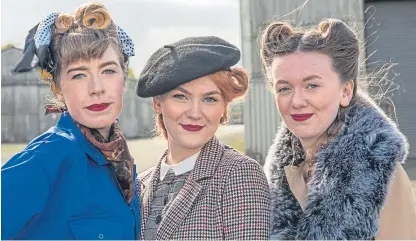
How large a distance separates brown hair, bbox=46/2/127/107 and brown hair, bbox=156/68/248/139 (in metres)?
0.39

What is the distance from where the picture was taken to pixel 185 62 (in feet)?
7.41

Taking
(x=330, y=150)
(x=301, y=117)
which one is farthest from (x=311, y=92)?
(x=330, y=150)

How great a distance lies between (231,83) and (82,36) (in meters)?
0.60

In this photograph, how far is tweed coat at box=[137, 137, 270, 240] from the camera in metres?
2.12

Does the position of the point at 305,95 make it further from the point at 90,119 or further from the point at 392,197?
the point at 90,119

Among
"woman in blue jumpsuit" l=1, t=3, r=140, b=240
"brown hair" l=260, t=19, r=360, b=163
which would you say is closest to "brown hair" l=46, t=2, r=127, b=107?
"woman in blue jumpsuit" l=1, t=3, r=140, b=240

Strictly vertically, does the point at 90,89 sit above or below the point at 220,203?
above

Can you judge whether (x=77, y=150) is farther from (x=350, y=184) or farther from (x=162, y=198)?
(x=350, y=184)

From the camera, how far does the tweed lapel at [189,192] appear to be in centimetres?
222

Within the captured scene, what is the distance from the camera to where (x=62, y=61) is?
214cm

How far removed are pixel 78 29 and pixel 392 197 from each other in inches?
50.9

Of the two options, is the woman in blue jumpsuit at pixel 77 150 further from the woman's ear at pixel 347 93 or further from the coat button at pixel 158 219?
the woman's ear at pixel 347 93

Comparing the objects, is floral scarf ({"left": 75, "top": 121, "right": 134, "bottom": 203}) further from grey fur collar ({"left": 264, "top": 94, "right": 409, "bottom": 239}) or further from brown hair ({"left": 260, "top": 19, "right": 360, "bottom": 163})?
brown hair ({"left": 260, "top": 19, "right": 360, "bottom": 163})

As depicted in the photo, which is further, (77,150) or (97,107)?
(97,107)
